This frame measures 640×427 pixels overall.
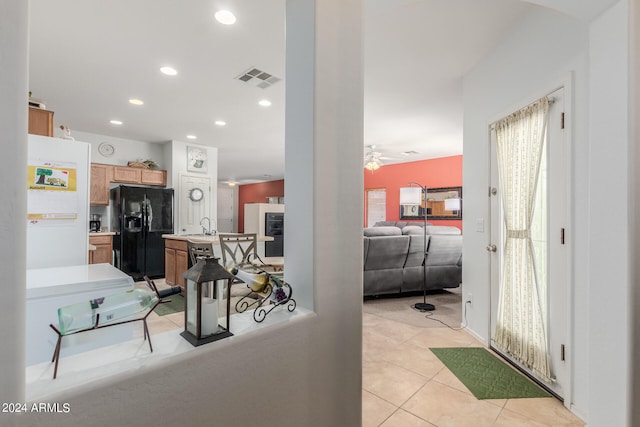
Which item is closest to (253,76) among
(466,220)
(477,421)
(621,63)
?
(466,220)

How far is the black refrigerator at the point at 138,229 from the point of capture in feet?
17.8

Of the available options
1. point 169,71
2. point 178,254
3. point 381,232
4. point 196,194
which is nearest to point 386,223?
point 381,232

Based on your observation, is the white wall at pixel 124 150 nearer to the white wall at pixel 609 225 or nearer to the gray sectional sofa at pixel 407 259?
the gray sectional sofa at pixel 407 259

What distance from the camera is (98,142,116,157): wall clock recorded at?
223 inches

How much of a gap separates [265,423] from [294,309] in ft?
1.18

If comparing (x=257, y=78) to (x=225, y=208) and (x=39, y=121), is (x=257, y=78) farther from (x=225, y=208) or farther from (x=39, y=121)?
(x=225, y=208)

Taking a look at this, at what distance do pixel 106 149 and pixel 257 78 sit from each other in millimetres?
4115

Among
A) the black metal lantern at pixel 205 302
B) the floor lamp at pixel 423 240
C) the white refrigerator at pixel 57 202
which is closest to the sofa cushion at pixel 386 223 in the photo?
the floor lamp at pixel 423 240

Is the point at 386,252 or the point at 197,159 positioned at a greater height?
the point at 197,159

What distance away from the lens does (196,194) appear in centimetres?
642

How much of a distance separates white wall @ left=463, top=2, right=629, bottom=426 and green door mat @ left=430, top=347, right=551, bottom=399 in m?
0.33

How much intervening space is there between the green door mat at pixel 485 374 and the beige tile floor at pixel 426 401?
0.06 metres

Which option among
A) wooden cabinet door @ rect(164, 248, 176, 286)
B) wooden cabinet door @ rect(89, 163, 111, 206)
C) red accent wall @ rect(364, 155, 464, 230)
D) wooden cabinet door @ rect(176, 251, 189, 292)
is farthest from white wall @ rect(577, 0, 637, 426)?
wooden cabinet door @ rect(89, 163, 111, 206)

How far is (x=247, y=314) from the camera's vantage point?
1.09 metres
